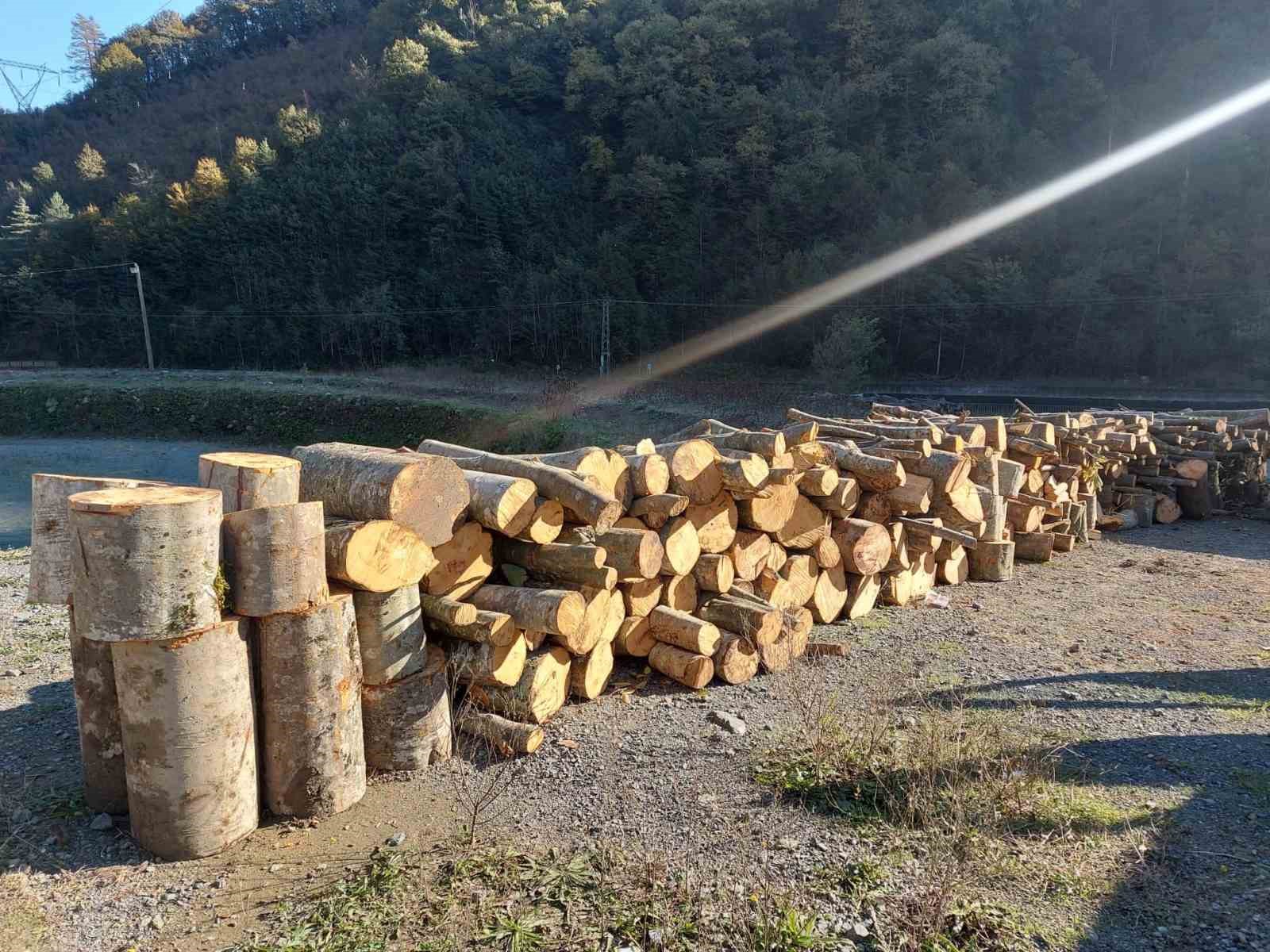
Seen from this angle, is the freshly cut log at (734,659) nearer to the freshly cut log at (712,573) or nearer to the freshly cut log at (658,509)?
the freshly cut log at (712,573)

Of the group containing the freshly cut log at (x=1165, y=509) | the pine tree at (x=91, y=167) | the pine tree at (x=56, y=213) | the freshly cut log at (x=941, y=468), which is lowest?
the freshly cut log at (x=1165, y=509)

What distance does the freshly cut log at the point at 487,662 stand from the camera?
4.32 m

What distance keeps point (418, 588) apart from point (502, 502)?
2.19 ft

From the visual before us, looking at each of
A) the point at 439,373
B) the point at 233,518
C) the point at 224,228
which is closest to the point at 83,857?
the point at 233,518

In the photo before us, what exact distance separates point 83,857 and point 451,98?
63297 millimetres

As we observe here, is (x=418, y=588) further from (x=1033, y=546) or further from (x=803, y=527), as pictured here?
(x=1033, y=546)

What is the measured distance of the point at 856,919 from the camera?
3.04 metres

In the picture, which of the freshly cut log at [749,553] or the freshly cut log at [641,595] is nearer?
the freshly cut log at [641,595]

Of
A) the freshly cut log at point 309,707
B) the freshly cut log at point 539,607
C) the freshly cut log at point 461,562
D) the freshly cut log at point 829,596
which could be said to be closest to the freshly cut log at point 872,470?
the freshly cut log at point 829,596

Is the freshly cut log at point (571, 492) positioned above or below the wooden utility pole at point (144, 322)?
below

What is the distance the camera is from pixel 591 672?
16.2ft

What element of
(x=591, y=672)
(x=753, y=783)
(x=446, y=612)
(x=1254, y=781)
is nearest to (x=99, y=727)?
(x=446, y=612)

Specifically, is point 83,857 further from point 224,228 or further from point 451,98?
point 451,98

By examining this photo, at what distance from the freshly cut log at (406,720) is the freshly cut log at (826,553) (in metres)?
3.31
